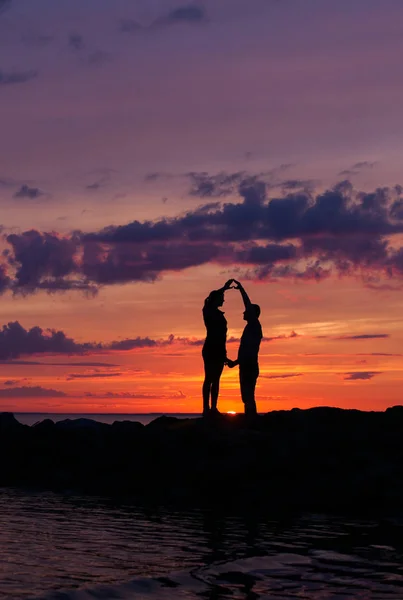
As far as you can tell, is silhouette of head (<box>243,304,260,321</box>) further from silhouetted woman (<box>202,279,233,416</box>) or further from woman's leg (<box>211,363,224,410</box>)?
woman's leg (<box>211,363,224,410</box>)

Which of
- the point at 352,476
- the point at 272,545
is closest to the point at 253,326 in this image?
the point at 352,476

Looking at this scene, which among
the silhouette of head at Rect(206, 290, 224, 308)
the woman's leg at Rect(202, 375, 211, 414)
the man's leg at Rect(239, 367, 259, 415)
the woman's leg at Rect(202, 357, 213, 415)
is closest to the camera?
the silhouette of head at Rect(206, 290, 224, 308)

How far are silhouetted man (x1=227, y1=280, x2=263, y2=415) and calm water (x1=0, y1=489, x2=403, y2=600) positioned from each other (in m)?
4.62

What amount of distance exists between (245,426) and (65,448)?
5541 millimetres

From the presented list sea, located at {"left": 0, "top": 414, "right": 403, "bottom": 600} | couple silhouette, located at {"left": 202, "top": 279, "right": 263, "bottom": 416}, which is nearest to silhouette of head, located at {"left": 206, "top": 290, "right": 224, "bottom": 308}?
couple silhouette, located at {"left": 202, "top": 279, "right": 263, "bottom": 416}

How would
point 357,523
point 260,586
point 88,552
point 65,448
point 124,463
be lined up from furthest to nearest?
point 65,448 < point 124,463 < point 357,523 < point 88,552 < point 260,586

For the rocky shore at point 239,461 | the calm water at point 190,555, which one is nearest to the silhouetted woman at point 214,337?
the rocky shore at point 239,461

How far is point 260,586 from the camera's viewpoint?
10422 millimetres

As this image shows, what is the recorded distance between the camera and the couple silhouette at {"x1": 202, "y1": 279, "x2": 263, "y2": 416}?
19.8 metres

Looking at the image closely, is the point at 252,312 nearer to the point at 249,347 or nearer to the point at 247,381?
the point at 249,347

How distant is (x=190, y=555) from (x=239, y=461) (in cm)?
714

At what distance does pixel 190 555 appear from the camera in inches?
483

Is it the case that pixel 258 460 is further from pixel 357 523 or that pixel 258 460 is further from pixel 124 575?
pixel 124 575

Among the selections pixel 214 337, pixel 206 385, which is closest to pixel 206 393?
pixel 206 385
